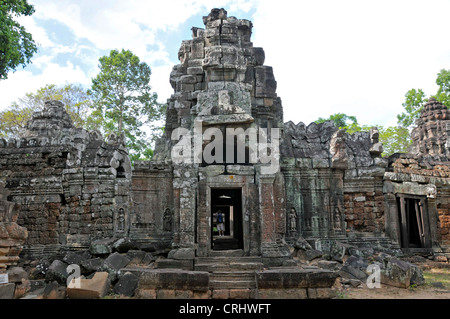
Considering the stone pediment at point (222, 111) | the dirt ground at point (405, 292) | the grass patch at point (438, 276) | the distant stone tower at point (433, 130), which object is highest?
the distant stone tower at point (433, 130)

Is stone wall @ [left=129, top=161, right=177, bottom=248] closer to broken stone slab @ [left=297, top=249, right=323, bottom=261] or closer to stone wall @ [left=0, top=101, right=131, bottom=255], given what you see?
stone wall @ [left=0, top=101, right=131, bottom=255]

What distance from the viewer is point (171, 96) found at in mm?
8695

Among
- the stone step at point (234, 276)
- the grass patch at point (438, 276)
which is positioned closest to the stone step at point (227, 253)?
the stone step at point (234, 276)

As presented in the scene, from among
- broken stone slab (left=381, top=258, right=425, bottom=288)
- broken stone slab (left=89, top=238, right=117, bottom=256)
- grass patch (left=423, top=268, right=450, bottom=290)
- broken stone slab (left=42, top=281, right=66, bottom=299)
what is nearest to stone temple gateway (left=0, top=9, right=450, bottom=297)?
broken stone slab (left=89, top=238, right=117, bottom=256)

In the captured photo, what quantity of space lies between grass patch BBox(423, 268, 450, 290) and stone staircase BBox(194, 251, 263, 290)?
12.1 feet

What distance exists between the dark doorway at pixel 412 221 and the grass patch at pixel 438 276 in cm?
98

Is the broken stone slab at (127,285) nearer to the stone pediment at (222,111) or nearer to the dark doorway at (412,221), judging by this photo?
the stone pediment at (222,111)

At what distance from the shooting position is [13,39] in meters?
10.9

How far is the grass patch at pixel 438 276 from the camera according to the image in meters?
6.97

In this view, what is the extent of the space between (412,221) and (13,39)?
14000mm

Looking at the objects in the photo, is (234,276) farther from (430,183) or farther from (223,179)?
(430,183)

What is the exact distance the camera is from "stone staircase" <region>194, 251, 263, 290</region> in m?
5.95

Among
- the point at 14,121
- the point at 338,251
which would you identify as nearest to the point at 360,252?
the point at 338,251
